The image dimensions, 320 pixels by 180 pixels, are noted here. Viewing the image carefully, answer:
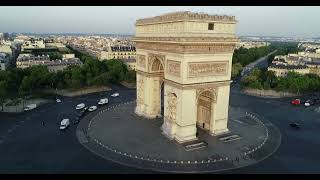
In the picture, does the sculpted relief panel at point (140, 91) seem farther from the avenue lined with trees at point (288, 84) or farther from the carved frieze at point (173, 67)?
the avenue lined with trees at point (288, 84)

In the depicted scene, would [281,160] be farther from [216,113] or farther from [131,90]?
[131,90]

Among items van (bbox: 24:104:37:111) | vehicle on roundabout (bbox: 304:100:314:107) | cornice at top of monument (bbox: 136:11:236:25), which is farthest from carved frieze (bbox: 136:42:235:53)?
vehicle on roundabout (bbox: 304:100:314:107)

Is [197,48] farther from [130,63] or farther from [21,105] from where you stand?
[130,63]

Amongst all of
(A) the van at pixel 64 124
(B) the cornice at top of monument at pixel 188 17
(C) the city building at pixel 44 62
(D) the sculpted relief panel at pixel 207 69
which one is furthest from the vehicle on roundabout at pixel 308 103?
(C) the city building at pixel 44 62

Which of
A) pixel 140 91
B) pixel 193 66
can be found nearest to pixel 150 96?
pixel 140 91

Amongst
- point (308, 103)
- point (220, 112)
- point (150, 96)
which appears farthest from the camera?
point (308, 103)

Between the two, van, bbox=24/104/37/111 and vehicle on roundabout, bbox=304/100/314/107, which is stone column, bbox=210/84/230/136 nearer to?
vehicle on roundabout, bbox=304/100/314/107

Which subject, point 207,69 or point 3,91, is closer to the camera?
point 207,69

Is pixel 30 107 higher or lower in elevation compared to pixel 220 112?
lower
